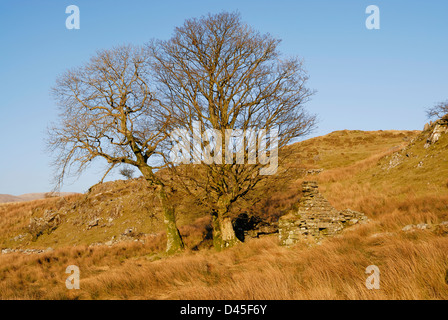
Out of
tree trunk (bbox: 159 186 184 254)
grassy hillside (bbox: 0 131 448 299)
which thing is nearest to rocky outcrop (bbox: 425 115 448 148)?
grassy hillside (bbox: 0 131 448 299)

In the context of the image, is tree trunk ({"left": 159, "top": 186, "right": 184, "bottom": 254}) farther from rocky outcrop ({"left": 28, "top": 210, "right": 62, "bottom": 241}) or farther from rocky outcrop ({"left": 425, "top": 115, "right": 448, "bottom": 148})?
rocky outcrop ({"left": 425, "top": 115, "right": 448, "bottom": 148})

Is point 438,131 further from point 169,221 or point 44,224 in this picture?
point 44,224

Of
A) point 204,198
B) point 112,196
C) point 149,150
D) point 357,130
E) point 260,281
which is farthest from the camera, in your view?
point 357,130

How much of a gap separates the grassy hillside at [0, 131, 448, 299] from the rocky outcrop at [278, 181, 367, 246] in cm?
78

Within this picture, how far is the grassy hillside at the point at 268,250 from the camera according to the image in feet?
18.7

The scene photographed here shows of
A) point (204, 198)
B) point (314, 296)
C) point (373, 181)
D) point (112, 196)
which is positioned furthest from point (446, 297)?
point (112, 196)

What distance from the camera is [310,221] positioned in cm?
1209

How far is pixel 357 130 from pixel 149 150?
62.3 m

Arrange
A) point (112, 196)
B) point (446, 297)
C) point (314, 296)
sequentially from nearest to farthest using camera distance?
point (446, 297)
point (314, 296)
point (112, 196)

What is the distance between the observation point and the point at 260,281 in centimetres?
625

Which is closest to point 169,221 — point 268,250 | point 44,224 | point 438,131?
point 268,250

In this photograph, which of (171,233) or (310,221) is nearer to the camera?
(310,221)

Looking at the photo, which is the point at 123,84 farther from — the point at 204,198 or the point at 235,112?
the point at 204,198

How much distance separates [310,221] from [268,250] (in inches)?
91.0
